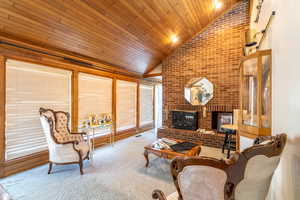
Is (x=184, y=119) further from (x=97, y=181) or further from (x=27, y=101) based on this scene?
(x=27, y=101)

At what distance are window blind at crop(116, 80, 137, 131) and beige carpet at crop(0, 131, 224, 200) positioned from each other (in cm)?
201

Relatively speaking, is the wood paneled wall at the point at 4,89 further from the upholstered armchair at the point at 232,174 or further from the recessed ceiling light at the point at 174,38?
the upholstered armchair at the point at 232,174

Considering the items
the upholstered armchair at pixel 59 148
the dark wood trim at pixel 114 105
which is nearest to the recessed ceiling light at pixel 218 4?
the dark wood trim at pixel 114 105

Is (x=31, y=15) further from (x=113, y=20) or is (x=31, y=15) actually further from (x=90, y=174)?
(x=90, y=174)

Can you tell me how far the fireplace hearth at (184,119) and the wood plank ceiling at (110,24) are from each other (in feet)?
7.53

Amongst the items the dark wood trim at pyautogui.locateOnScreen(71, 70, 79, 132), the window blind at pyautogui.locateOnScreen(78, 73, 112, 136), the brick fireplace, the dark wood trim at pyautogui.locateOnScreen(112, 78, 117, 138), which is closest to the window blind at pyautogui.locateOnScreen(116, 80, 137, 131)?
the dark wood trim at pyautogui.locateOnScreen(112, 78, 117, 138)

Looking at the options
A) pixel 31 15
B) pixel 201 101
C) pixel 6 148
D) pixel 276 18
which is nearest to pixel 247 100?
pixel 276 18

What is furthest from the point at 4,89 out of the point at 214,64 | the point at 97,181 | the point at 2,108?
the point at 214,64

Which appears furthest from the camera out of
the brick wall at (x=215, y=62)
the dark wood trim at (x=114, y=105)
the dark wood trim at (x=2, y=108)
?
the dark wood trim at (x=114, y=105)

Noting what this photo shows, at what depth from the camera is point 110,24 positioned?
3006 millimetres

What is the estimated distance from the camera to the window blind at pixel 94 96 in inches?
147

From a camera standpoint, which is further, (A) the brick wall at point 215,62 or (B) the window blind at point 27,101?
(A) the brick wall at point 215,62

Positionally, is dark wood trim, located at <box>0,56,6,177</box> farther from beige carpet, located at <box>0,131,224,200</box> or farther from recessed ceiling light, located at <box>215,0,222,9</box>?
recessed ceiling light, located at <box>215,0,222,9</box>

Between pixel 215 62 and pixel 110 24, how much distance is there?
3.40 m
